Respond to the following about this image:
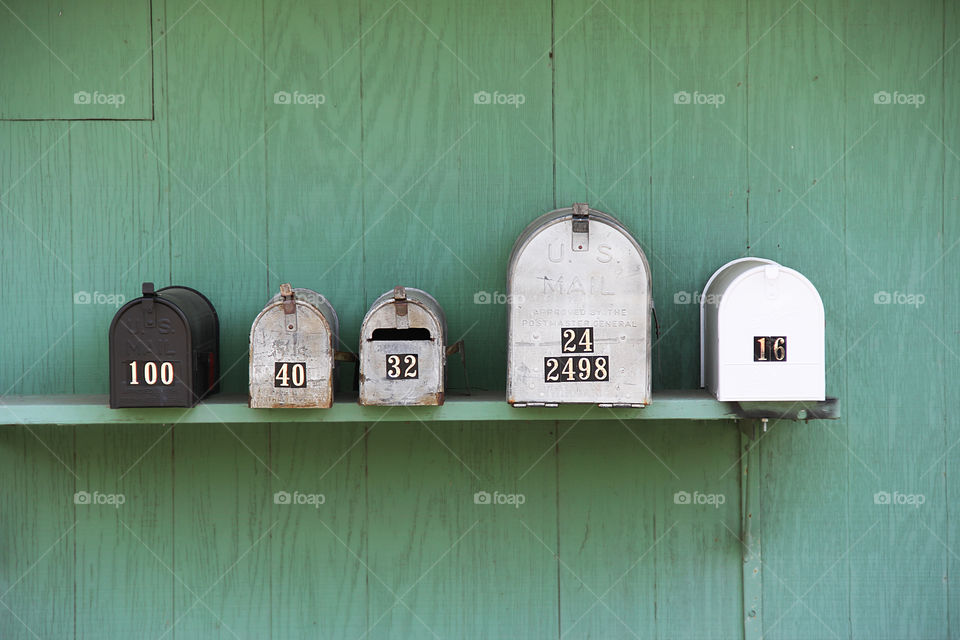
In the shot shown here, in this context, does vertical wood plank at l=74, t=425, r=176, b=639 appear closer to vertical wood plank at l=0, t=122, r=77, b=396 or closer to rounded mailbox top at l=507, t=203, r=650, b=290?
vertical wood plank at l=0, t=122, r=77, b=396

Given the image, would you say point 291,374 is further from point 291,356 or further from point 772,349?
point 772,349

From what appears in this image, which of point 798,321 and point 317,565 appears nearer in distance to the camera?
point 798,321

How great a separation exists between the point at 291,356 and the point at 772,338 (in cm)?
111

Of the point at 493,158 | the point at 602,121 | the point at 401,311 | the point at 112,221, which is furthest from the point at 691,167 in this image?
the point at 112,221

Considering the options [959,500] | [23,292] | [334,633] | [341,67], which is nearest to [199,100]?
[341,67]

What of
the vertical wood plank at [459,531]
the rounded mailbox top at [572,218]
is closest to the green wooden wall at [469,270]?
the vertical wood plank at [459,531]

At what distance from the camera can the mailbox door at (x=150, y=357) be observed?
1704 millimetres

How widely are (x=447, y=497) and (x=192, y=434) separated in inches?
28.3

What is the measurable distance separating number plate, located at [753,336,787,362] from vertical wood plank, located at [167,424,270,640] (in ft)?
4.28

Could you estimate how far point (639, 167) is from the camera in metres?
2.05

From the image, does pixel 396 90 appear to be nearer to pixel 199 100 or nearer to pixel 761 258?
pixel 199 100

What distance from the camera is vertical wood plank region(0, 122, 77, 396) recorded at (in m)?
2.03

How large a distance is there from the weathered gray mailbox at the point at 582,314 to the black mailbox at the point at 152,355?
751 mm

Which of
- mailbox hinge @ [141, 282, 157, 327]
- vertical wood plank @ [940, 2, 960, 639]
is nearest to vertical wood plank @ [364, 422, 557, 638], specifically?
mailbox hinge @ [141, 282, 157, 327]
